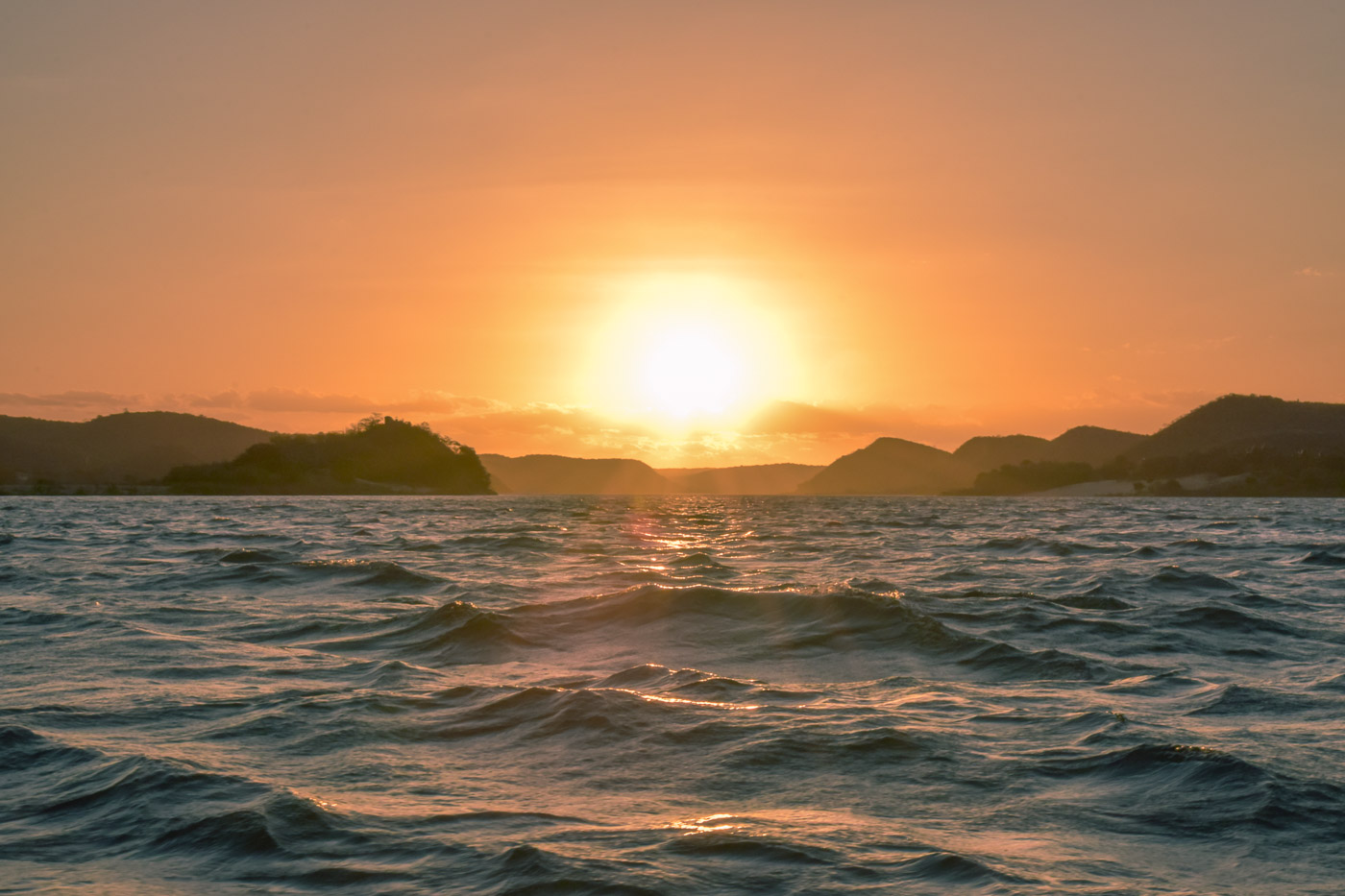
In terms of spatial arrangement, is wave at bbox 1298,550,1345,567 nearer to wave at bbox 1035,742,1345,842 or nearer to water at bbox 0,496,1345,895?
water at bbox 0,496,1345,895

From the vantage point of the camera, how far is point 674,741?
961cm

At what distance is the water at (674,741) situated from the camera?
20.8 feet

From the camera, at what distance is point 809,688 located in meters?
12.3

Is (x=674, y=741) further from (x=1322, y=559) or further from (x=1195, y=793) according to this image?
(x=1322, y=559)

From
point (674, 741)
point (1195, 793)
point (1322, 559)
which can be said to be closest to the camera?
point (1195, 793)

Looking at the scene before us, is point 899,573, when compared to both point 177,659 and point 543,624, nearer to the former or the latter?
point 543,624

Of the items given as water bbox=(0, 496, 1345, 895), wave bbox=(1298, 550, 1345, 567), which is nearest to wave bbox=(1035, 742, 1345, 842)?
water bbox=(0, 496, 1345, 895)

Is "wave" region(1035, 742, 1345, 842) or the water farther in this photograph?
"wave" region(1035, 742, 1345, 842)

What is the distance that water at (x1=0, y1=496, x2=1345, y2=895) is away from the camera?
20.8 ft

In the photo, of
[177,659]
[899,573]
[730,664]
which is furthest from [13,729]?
[899,573]

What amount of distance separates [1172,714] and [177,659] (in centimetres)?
1338

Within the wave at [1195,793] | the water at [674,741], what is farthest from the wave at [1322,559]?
the wave at [1195,793]

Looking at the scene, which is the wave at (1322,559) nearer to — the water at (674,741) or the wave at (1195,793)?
the water at (674,741)

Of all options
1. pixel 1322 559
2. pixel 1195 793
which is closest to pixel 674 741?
pixel 1195 793
